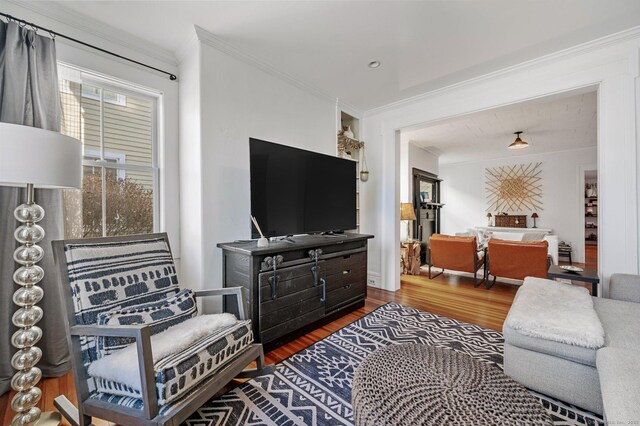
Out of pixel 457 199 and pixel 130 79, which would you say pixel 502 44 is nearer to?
pixel 130 79

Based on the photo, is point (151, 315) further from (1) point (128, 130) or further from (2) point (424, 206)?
(2) point (424, 206)

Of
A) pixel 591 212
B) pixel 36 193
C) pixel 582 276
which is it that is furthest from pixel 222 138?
pixel 591 212

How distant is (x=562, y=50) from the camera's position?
2494mm

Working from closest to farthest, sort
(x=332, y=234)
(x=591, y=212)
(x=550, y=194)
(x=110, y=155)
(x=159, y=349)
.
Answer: (x=159, y=349)
(x=110, y=155)
(x=332, y=234)
(x=550, y=194)
(x=591, y=212)

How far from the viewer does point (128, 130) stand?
2.36 m

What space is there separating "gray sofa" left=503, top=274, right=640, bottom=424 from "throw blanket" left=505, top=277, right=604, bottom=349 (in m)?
0.04

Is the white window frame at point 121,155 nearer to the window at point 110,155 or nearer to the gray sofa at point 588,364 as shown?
the window at point 110,155

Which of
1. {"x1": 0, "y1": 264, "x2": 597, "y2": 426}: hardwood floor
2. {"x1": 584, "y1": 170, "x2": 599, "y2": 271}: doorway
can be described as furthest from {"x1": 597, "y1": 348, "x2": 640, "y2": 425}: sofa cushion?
{"x1": 584, "y1": 170, "x2": 599, "y2": 271}: doorway

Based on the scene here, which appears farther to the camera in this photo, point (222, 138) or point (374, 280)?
point (374, 280)

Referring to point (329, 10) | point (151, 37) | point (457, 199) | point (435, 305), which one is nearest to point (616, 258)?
point (435, 305)

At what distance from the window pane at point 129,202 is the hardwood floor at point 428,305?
113 centimetres

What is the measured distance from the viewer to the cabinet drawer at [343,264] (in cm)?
263

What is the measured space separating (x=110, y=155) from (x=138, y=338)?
1.78 m

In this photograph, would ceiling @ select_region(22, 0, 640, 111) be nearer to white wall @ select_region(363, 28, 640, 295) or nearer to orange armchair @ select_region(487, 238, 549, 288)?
white wall @ select_region(363, 28, 640, 295)
